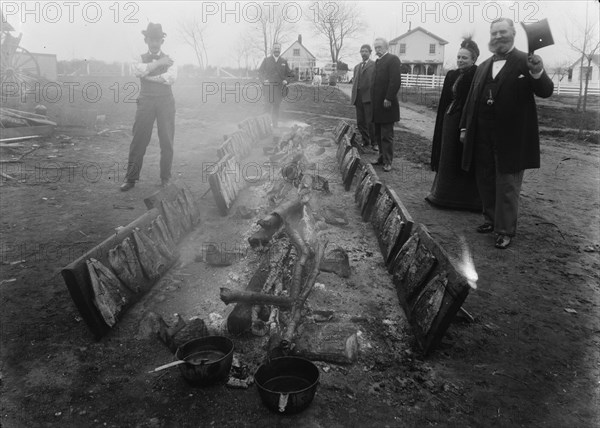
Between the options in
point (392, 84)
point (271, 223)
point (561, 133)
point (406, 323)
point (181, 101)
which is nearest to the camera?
point (406, 323)

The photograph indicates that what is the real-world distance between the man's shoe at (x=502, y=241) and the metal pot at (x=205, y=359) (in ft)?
11.3

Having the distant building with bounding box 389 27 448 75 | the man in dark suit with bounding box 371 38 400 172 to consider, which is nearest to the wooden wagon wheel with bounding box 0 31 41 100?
the man in dark suit with bounding box 371 38 400 172

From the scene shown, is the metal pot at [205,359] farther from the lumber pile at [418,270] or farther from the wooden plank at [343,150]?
the wooden plank at [343,150]

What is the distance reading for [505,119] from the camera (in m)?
4.77

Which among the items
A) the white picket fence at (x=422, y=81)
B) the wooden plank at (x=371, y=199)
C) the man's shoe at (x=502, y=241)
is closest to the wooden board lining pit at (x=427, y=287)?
the man's shoe at (x=502, y=241)

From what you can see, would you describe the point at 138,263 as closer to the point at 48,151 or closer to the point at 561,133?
the point at 48,151

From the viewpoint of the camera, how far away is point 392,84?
322 inches

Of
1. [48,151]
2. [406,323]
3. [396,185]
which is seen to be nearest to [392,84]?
[396,185]

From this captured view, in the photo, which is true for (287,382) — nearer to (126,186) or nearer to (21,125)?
(126,186)

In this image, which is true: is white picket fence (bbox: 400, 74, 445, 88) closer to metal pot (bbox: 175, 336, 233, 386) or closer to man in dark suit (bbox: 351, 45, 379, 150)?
man in dark suit (bbox: 351, 45, 379, 150)

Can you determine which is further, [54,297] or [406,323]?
[54,297]

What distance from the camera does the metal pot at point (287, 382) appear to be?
2.51m

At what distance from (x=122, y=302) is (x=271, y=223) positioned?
1.70m

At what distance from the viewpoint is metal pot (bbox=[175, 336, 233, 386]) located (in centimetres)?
271
